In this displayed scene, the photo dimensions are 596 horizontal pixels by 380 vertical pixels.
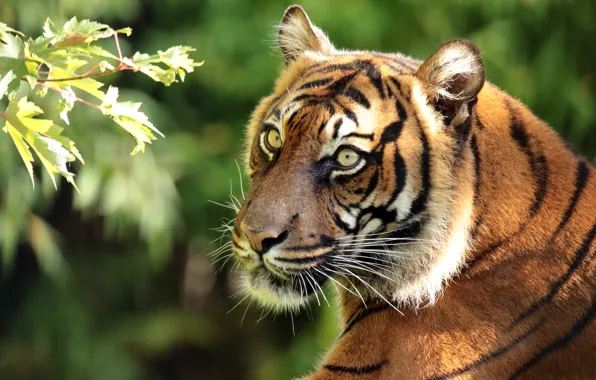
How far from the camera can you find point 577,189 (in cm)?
285

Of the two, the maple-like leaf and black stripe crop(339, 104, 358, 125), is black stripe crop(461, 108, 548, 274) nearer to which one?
black stripe crop(339, 104, 358, 125)

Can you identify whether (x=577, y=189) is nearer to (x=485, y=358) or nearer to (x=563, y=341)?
(x=563, y=341)

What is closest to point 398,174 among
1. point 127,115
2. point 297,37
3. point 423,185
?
point 423,185

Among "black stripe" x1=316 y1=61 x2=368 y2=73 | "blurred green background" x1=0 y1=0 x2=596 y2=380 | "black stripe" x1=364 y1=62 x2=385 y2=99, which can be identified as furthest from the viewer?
"blurred green background" x1=0 y1=0 x2=596 y2=380

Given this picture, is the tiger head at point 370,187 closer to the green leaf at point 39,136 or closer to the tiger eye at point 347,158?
the tiger eye at point 347,158

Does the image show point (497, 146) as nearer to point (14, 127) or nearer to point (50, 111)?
point (14, 127)

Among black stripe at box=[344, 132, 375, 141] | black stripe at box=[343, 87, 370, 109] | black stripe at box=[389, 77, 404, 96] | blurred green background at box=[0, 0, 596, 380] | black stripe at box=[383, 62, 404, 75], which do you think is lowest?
blurred green background at box=[0, 0, 596, 380]

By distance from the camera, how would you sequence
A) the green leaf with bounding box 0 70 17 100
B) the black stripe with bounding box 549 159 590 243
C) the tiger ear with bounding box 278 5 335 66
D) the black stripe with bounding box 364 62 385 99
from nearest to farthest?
the green leaf with bounding box 0 70 17 100 < the black stripe with bounding box 549 159 590 243 < the black stripe with bounding box 364 62 385 99 < the tiger ear with bounding box 278 5 335 66

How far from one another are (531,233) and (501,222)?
0.30ft

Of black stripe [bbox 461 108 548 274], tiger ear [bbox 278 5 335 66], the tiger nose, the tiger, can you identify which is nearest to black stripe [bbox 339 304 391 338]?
the tiger

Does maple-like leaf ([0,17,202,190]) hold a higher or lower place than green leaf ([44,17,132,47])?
lower

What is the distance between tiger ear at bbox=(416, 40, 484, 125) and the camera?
274 cm

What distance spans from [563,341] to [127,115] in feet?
4.51

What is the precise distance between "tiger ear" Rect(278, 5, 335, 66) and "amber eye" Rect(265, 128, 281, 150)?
0.47 meters
